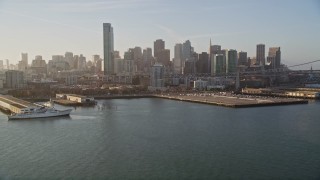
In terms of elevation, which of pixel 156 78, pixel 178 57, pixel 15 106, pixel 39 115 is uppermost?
pixel 178 57

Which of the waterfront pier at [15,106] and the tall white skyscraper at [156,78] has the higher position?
the tall white skyscraper at [156,78]

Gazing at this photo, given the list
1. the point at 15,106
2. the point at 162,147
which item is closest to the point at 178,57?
the point at 15,106

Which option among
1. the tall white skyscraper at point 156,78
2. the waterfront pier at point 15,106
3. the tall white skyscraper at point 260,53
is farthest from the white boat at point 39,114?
the tall white skyscraper at point 260,53

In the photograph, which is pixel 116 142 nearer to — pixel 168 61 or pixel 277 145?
pixel 277 145

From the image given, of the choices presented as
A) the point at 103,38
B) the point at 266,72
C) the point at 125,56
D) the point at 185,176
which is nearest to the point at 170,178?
the point at 185,176

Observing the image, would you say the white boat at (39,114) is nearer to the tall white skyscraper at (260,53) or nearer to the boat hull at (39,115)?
the boat hull at (39,115)

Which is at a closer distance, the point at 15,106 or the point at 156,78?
the point at 15,106

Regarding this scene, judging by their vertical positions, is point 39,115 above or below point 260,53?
below

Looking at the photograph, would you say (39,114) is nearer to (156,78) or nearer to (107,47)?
(156,78)
